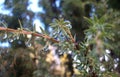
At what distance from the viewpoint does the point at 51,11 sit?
87.6 inches

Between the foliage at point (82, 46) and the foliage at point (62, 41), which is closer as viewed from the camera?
the foliage at point (82, 46)

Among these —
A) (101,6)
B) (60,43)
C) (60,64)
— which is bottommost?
(60,64)

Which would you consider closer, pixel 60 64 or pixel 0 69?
pixel 0 69

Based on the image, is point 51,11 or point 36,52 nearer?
point 36,52

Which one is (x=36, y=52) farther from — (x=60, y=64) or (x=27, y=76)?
(x=60, y=64)

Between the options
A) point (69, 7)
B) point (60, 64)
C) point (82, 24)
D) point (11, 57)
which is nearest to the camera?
point (11, 57)

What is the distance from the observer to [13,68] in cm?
138

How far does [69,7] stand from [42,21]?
242 millimetres

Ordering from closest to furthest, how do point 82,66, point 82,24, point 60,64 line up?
1. point 82,66
2. point 82,24
3. point 60,64

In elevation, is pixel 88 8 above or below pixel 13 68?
above

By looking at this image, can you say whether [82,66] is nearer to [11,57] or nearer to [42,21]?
[11,57]

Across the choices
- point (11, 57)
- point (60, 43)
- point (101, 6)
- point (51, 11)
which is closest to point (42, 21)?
point (51, 11)

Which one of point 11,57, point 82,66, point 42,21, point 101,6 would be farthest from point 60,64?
point 82,66

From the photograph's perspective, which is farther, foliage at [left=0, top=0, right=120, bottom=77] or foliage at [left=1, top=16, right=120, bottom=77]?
foliage at [left=0, top=0, right=120, bottom=77]
